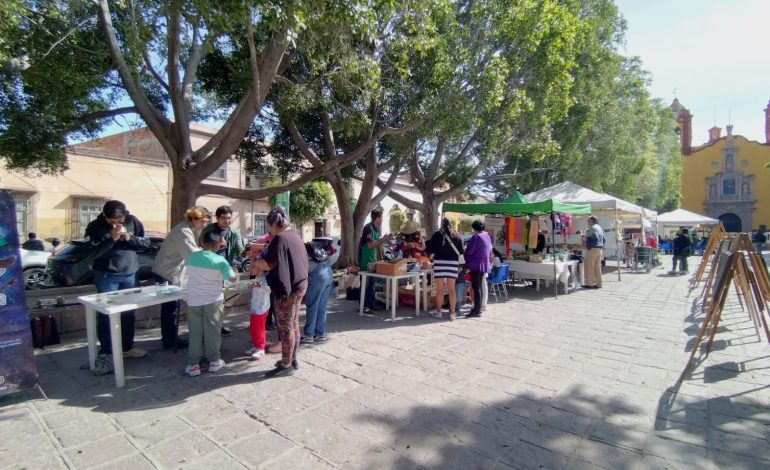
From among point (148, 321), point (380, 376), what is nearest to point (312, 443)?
point (380, 376)

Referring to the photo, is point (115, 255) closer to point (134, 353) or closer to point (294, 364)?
point (134, 353)

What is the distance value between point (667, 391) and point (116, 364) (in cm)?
490

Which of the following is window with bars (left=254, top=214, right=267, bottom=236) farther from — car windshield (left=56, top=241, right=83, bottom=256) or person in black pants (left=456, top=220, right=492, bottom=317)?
person in black pants (left=456, top=220, right=492, bottom=317)

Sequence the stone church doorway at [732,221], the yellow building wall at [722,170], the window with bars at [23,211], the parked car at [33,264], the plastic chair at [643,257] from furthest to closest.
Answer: the stone church doorway at [732,221], the yellow building wall at [722,170], the window with bars at [23,211], the plastic chair at [643,257], the parked car at [33,264]

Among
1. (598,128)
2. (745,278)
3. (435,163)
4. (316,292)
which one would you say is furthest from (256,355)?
(598,128)

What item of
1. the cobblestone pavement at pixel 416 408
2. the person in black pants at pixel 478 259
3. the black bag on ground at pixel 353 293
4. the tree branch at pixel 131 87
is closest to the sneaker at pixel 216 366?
the cobblestone pavement at pixel 416 408

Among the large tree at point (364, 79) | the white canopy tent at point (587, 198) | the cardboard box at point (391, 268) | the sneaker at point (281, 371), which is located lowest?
the sneaker at point (281, 371)

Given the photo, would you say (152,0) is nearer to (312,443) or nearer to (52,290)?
(52,290)

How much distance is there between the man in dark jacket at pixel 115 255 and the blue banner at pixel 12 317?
28.9 inches

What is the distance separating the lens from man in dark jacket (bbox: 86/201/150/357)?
4.19 m

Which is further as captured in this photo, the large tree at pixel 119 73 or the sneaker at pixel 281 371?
the large tree at pixel 119 73

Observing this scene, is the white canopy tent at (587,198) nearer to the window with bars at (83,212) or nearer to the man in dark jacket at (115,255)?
the man in dark jacket at (115,255)

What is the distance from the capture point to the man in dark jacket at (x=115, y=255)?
4.19m

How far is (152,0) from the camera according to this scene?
6559 mm
